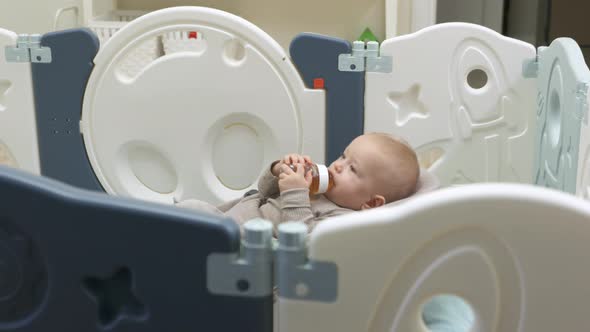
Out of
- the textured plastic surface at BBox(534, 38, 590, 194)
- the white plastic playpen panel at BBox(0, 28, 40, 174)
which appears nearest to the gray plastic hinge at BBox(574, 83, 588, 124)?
the textured plastic surface at BBox(534, 38, 590, 194)

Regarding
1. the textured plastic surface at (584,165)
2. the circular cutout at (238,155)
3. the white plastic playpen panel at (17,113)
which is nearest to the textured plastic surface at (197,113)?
the circular cutout at (238,155)

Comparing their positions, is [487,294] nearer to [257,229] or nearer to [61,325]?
[257,229]

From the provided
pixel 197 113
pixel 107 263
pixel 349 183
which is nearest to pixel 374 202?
pixel 349 183

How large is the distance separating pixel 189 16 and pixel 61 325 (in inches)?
29.3

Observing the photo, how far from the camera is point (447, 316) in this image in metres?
0.80

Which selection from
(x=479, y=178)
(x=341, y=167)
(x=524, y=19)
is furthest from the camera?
(x=524, y=19)

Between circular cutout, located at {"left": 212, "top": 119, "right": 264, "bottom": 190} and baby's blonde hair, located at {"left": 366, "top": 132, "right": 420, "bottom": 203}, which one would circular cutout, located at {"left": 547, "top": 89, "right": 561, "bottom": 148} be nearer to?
baby's blonde hair, located at {"left": 366, "top": 132, "right": 420, "bottom": 203}

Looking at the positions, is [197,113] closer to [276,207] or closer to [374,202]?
[276,207]

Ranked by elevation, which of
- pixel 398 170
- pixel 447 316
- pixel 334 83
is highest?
pixel 334 83

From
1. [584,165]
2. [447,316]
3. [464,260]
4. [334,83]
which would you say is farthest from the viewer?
[334,83]

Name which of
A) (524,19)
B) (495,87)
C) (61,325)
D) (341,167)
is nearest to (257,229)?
(61,325)

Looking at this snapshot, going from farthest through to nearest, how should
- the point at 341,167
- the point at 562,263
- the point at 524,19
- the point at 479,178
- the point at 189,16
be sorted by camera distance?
1. the point at 524,19
2. the point at 479,178
3. the point at 189,16
4. the point at 341,167
5. the point at 562,263

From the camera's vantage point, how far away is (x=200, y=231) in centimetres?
61

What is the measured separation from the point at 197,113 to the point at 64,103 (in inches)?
9.8
